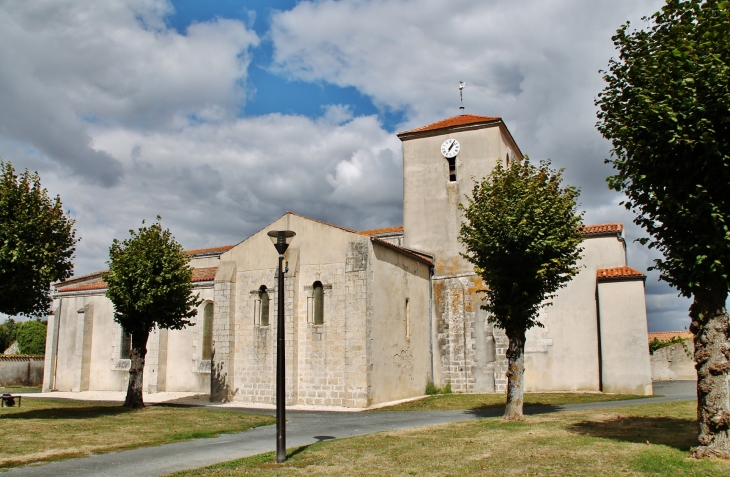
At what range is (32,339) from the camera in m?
49.6

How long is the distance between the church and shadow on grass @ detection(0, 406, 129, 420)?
4.68m

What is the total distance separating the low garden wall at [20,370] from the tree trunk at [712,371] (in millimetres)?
41120

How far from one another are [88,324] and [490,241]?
79.1 ft

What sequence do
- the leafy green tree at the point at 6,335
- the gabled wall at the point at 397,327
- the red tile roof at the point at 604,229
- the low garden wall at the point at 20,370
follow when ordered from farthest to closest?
the leafy green tree at the point at 6,335 < the low garden wall at the point at 20,370 < the red tile roof at the point at 604,229 < the gabled wall at the point at 397,327

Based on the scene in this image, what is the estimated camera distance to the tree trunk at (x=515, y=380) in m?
15.8

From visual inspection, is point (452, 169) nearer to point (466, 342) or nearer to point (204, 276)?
point (466, 342)

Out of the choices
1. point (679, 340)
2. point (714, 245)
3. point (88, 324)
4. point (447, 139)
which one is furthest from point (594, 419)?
point (88, 324)

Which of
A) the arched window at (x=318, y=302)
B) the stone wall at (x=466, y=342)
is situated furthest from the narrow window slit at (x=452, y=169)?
the arched window at (x=318, y=302)

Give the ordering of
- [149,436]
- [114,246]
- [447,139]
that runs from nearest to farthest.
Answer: [149,436]
[114,246]
[447,139]

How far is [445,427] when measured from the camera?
49.0 ft

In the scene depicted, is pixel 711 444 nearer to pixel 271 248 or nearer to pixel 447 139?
pixel 271 248

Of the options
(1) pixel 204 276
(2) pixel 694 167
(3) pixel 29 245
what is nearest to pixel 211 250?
(1) pixel 204 276

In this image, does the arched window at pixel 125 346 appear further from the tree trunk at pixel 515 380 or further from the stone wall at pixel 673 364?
the stone wall at pixel 673 364

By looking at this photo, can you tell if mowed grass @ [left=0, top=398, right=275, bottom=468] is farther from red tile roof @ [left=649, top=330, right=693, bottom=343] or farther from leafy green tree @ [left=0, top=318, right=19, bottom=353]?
leafy green tree @ [left=0, top=318, right=19, bottom=353]
